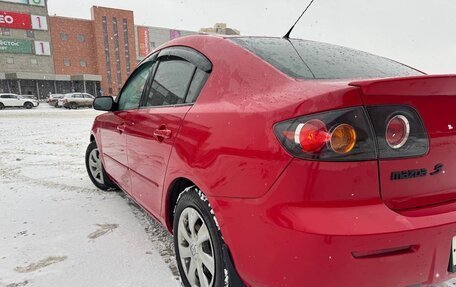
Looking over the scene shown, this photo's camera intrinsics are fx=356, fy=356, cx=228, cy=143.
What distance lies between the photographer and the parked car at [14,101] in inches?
1230

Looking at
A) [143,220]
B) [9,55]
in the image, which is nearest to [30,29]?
[9,55]

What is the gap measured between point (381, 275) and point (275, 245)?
43cm

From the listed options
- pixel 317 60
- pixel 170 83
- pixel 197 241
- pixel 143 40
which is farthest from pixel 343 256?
pixel 143 40

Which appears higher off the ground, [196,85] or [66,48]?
[66,48]

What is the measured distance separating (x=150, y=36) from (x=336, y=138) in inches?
2704

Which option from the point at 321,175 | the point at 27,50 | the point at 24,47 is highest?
the point at 24,47

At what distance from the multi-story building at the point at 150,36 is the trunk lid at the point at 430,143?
6534cm

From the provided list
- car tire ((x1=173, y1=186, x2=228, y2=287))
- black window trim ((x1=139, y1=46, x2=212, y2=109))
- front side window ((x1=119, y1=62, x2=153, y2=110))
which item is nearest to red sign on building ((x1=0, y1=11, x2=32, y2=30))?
front side window ((x1=119, y1=62, x2=153, y2=110))

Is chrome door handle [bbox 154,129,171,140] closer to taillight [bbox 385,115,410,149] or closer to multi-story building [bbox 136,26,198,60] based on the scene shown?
taillight [bbox 385,115,410,149]

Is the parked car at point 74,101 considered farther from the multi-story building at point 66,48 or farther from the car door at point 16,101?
the multi-story building at point 66,48

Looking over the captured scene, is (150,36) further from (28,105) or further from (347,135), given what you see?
(347,135)

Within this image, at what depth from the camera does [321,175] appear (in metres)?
1.40

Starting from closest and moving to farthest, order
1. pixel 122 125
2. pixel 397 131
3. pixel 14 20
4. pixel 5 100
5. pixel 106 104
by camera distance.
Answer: pixel 397 131
pixel 122 125
pixel 106 104
pixel 5 100
pixel 14 20

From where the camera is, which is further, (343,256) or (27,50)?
(27,50)
